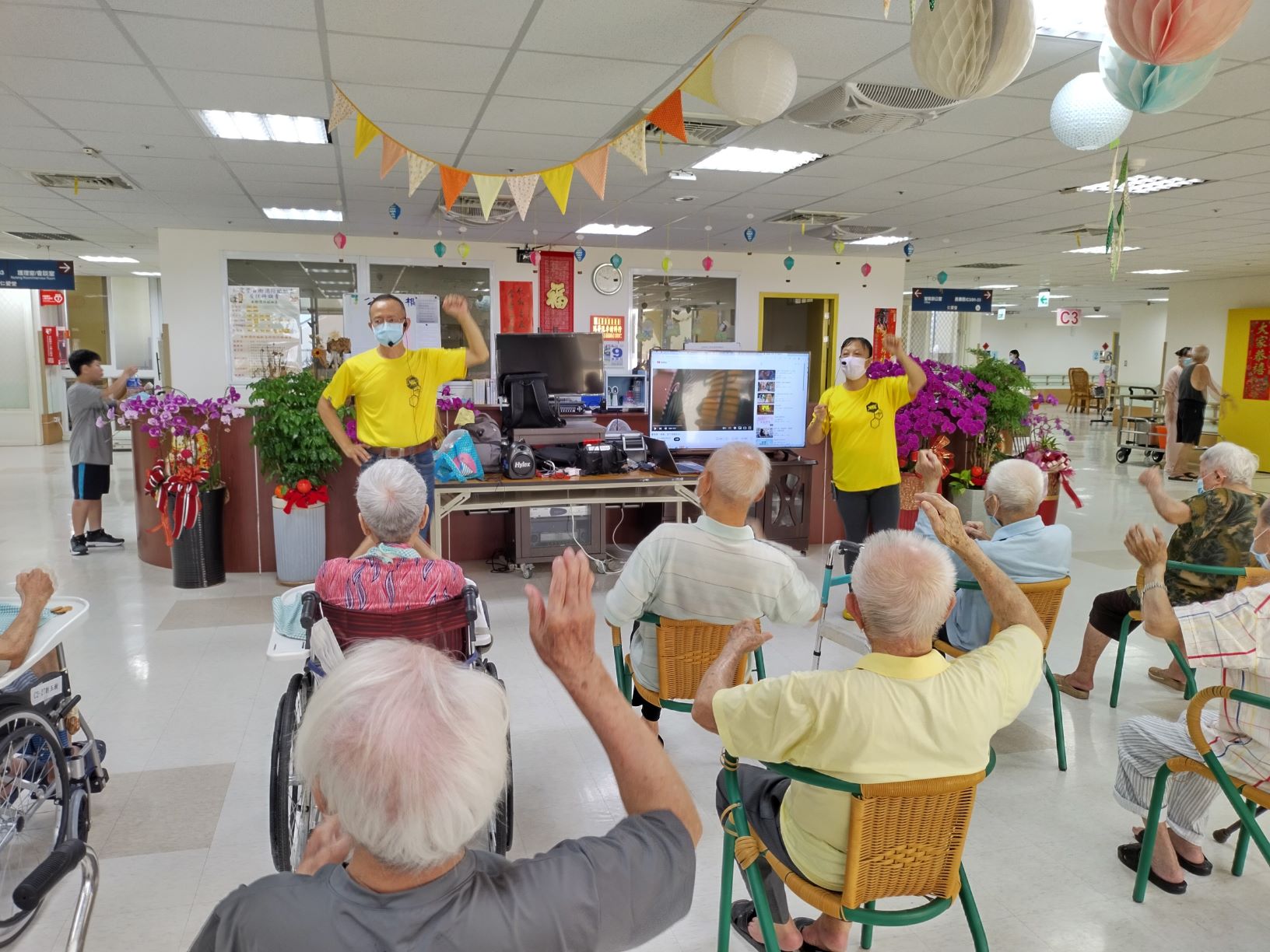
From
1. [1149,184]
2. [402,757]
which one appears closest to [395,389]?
[402,757]

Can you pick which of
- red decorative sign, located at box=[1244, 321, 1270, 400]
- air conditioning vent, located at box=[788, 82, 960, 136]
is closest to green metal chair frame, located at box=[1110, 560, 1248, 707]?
air conditioning vent, located at box=[788, 82, 960, 136]

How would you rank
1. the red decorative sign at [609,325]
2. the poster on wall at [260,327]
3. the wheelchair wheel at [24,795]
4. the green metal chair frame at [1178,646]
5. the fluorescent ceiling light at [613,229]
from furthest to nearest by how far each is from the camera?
the red decorative sign at [609,325] < the poster on wall at [260,327] < the fluorescent ceiling light at [613,229] < the green metal chair frame at [1178,646] < the wheelchair wheel at [24,795]

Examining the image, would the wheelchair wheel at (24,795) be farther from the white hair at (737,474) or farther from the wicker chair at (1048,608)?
the wicker chair at (1048,608)

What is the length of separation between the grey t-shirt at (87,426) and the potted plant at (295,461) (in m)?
1.84

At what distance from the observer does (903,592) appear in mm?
1641

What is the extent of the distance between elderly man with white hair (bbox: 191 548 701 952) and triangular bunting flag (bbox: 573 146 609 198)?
183 inches

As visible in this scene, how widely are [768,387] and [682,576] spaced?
13.0 ft

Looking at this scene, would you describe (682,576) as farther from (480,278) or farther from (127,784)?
(480,278)

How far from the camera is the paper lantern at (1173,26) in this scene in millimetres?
2066

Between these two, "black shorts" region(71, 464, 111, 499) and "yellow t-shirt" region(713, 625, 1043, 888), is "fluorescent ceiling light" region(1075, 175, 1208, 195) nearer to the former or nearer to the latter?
"yellow t-shirt" region(713, 625, 1043, 888)

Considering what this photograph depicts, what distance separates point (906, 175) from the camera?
6.32m

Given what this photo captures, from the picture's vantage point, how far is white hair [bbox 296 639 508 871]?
0.92 meters

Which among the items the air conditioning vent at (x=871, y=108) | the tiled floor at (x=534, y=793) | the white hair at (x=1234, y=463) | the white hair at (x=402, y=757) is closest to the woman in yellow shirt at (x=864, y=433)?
the tiled floor at (x=534, y=793)

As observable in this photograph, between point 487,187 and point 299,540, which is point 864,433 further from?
point 299,540
